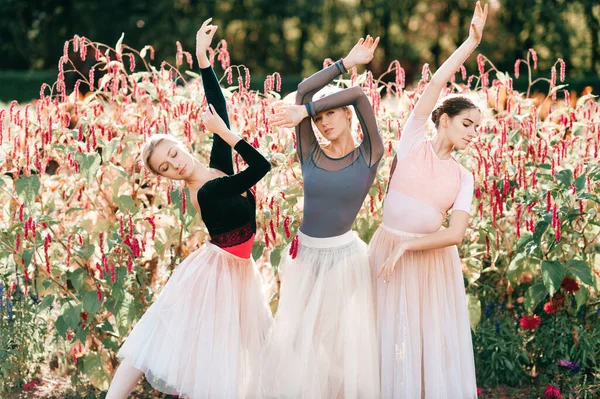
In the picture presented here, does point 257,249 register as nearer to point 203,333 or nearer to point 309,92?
point 203,333

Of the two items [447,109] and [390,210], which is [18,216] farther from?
[447,109]

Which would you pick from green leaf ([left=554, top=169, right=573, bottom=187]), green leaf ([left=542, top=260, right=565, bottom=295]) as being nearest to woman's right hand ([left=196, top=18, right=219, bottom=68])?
green leaf ([left=554, top=169, right=573, bottom=187])

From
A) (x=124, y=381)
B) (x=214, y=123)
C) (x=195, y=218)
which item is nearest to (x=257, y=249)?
(x=195, y=218)

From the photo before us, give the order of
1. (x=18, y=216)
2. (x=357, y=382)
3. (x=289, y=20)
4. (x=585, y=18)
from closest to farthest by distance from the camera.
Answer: (x=357, y=382), (x=18, y=216), (x=585, y=18), (x=289, y=20)

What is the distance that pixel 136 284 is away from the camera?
371 centimetres

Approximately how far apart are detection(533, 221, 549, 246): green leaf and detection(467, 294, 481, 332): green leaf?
388 mm

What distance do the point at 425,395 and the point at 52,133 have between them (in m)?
1.87

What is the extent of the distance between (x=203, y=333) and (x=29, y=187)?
992 mm

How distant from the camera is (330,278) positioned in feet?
10.3

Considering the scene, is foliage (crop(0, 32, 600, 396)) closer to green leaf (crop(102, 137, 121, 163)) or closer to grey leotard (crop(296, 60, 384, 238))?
green leaf (crop(102, 137, 121, 163))

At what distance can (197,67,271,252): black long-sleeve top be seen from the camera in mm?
3027

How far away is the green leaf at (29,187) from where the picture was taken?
11.4 feet

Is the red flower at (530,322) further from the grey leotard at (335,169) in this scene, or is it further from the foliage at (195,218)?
the grey leotard at (335,169)

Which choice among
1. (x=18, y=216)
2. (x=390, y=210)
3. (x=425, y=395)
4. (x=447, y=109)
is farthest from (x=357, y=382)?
(x=18, y=216)
